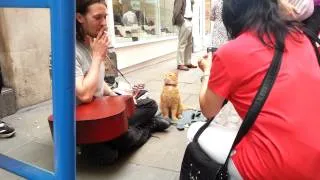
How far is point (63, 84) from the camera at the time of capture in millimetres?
851

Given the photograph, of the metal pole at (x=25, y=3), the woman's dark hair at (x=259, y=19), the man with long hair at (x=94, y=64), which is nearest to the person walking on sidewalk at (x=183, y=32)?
the man with long hair at (x=94, y=64)

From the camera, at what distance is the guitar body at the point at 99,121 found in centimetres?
208

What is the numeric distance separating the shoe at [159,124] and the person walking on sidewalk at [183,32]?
3.56 metres

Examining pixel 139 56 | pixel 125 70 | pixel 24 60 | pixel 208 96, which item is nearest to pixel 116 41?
pixel 125 70

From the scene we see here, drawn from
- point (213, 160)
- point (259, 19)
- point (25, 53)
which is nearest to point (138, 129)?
point (213, 160)

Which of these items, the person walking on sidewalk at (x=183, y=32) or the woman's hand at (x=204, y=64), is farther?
the person walking on sidewalk at (x=183, y=32)

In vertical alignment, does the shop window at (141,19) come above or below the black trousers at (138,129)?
above

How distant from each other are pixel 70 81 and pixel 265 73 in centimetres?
77

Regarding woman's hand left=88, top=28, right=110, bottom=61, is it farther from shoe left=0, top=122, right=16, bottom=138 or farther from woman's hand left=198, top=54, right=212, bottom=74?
shoe left=0, top=122, right=16, bottom=138

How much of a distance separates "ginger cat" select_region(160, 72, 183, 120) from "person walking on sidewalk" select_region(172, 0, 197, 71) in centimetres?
333

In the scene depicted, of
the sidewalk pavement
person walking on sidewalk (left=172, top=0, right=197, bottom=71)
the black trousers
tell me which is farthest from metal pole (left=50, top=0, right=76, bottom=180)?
person walking on sidewalk (left=172, top=0, right=197, bottom=71)

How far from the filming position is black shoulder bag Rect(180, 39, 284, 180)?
1.30 m

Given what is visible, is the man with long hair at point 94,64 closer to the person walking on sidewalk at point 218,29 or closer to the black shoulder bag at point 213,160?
the black shoulder bag at point 213,160

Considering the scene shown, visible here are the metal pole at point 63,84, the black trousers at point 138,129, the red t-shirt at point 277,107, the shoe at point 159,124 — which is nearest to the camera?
the metal pole at point 63,84
